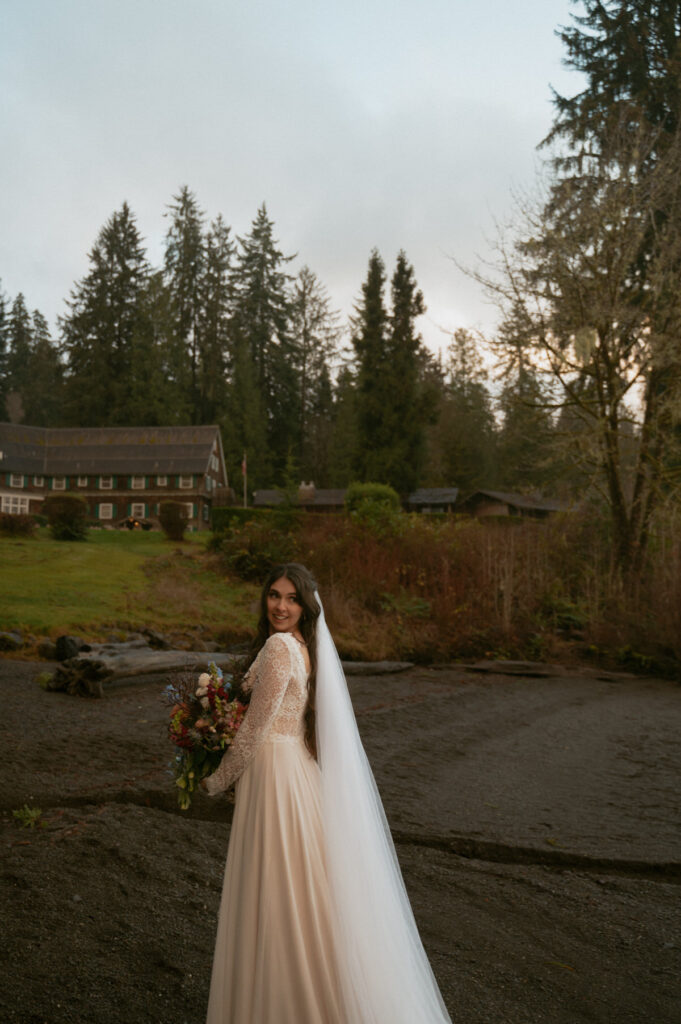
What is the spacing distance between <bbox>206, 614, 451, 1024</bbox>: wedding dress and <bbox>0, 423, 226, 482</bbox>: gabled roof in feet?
39.7

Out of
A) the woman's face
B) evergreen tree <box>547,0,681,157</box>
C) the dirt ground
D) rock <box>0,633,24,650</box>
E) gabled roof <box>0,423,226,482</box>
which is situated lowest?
the dirt ground

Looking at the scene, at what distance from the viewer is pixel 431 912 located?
4137 mm

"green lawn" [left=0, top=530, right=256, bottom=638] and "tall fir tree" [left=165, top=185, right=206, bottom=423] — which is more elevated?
"tall fir tree" [left=165, top=185, right=206, bottom=423]

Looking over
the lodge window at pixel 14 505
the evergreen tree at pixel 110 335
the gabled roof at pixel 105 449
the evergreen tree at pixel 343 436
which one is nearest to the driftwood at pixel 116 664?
the lodge window at pixel 14 505

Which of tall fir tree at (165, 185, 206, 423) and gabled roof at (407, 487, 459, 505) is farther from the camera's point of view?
tall fir tree at (165, 185, 206, 423)

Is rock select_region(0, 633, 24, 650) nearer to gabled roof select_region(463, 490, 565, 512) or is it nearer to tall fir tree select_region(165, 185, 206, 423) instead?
gabled roof select_region(463, 490, 565, 512)

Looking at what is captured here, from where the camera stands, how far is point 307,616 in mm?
2945

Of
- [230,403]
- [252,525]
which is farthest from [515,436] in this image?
[230,403]

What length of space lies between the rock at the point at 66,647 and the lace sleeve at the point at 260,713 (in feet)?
25.5

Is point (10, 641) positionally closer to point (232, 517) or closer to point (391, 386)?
point (232, 517)

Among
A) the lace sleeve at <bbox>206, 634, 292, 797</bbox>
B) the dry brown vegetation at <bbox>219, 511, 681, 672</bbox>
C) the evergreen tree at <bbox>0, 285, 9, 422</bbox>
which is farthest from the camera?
the evergreen tree at <bbox>0, 285, 9, 422</bbox>

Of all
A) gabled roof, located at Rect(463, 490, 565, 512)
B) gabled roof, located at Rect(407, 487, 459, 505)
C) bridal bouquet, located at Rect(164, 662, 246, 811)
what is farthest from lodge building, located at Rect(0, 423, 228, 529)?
bridal bouquet, located at Rect(164, 662, 246, 811)

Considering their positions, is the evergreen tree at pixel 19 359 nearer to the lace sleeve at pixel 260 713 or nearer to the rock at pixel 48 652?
the rock at pixel 48 652

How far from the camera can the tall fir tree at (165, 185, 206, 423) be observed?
43969mm
